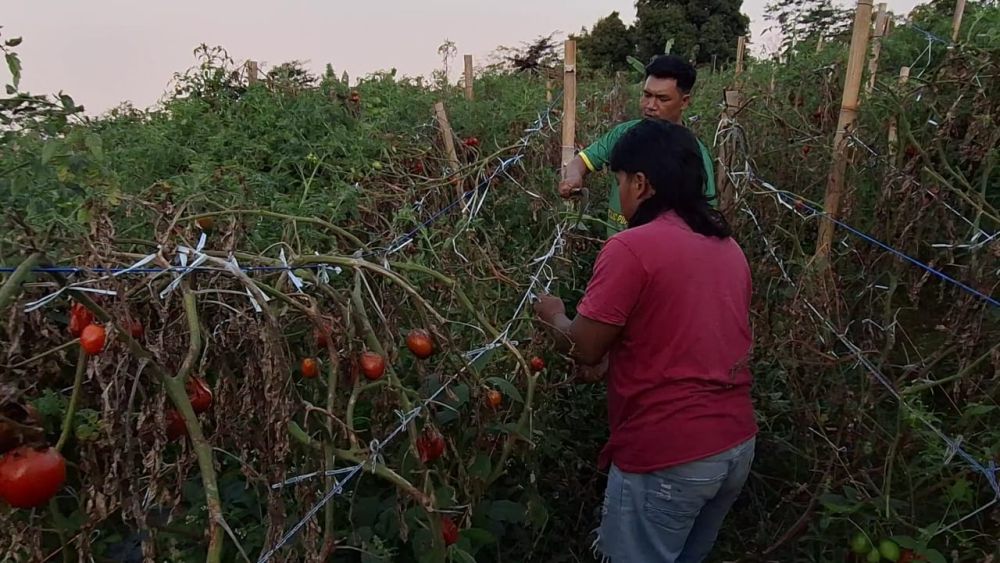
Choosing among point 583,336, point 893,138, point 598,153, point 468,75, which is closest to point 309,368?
point 583,336

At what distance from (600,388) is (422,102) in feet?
10.3

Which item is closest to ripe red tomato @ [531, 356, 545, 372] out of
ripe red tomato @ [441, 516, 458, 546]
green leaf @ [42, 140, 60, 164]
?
ripe red tomato @ [441, 516, 458, 546]

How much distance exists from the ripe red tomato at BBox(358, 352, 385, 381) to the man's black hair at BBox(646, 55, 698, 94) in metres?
1.77

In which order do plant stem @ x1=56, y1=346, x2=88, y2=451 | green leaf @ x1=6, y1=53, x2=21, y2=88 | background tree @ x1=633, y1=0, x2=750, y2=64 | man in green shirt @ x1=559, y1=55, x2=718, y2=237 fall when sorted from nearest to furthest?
plant stem @ x1=56, y1=346, x2=88, y2=451 → green leaf @ x1=6, y1=53, x2=21, y2=88 → man in green shirt @ x1=559, y1=55, x2=718, y2=237 → background tree @ x1=633, y1=0, x2=750, y2=64

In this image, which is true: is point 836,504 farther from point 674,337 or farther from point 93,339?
point 93,339

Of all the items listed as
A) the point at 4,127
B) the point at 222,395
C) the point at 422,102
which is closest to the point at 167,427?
the point at 222,395

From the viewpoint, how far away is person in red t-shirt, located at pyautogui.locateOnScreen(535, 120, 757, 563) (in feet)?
5.24

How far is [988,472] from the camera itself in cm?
184

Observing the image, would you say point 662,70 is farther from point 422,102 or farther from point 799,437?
point 422,102

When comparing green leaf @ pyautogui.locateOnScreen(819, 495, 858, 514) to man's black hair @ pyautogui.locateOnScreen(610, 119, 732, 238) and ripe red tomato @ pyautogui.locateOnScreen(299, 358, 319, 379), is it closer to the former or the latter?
man's black hair @ pyautogui.locateOnScreen(610, 119, 732, 238)

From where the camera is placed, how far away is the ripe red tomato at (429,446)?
1391mm

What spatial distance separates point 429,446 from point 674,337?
1.94 feet

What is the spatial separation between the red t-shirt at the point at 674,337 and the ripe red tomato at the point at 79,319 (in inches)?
37.1

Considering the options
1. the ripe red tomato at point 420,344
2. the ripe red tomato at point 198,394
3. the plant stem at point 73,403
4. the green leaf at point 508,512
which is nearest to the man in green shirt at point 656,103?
the green leaf at point 508,512
